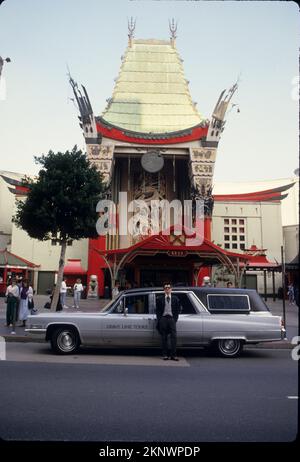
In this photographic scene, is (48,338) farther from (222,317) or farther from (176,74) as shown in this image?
(176,74)

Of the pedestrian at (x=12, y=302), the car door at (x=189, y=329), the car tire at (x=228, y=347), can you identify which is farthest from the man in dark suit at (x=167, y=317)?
the pedestrian at (x=12, y=302)

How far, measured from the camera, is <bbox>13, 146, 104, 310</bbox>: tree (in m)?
16.0

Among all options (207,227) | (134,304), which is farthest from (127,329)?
(207,227)

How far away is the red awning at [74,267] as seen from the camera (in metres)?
37.7

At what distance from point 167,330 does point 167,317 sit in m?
0.29

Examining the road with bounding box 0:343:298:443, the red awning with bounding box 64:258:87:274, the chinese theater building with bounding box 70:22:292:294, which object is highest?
the chinese theater building with bounding box 70:22:292:294

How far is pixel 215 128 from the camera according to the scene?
36344 mm

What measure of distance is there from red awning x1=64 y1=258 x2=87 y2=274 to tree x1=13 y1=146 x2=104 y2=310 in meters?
20.9

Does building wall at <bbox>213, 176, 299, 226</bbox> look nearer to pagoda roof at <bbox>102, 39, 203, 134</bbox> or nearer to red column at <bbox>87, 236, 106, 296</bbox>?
pagoda roof at <bbox>102, 39, 203, 134</bbox>

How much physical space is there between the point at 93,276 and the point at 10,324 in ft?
63.2

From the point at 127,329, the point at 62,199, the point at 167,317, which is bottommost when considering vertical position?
the point at 127,329

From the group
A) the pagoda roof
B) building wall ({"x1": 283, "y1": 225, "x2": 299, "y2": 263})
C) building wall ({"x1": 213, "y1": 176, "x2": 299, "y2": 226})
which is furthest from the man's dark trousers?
building wall ({"x1": 213, "y1": 176, "x2": 299, "y2": 226})

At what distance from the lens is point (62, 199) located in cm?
1573

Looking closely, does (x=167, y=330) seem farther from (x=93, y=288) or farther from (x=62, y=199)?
(x=93, y=288)
